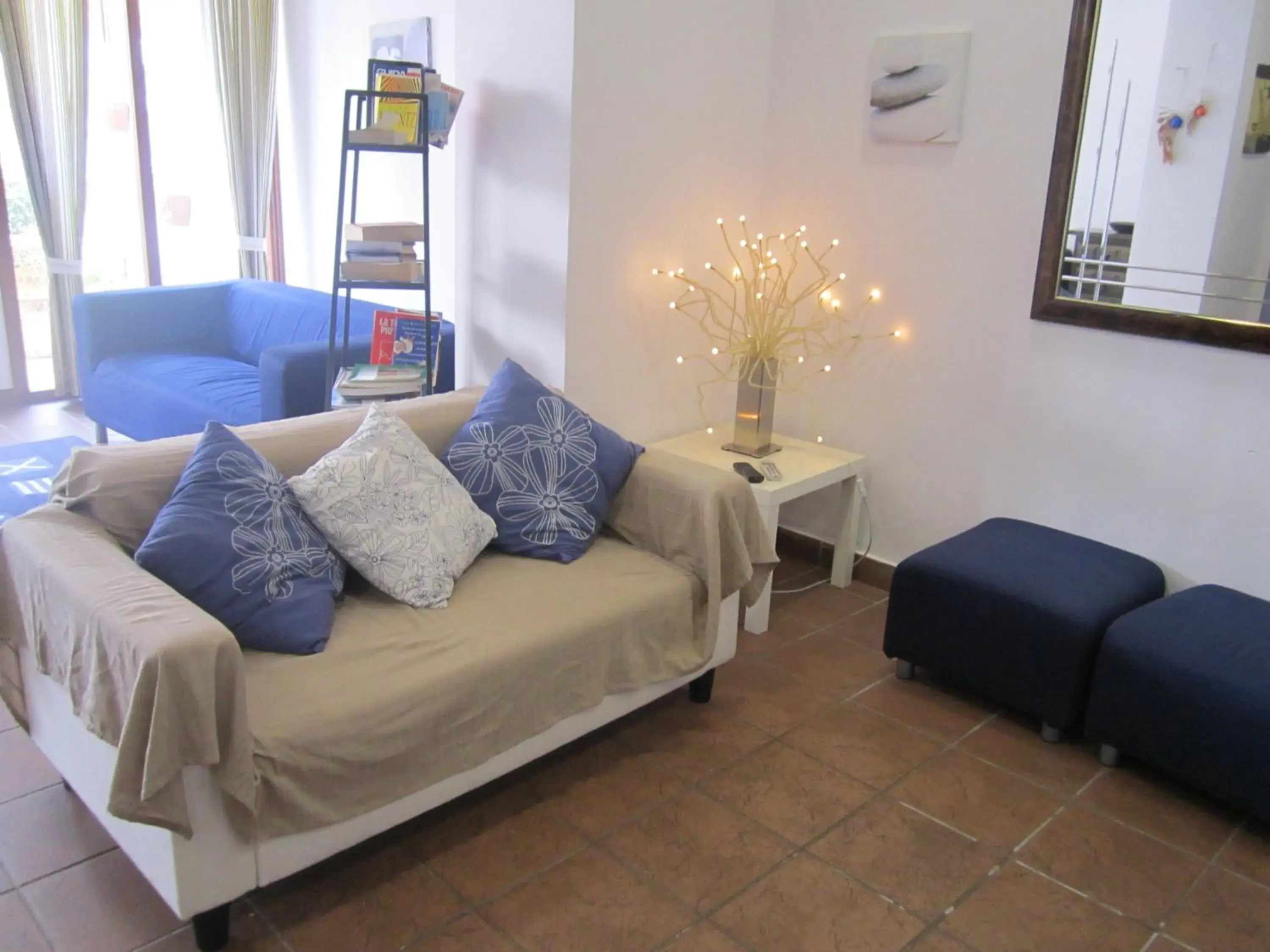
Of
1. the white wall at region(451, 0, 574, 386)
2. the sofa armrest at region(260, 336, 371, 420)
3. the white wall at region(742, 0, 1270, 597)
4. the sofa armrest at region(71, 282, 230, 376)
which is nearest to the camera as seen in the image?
the white wall at region(742, 0, 1270, 597)

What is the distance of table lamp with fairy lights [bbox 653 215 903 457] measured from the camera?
11.0ft

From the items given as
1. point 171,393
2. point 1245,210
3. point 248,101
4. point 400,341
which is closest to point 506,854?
point 400,341

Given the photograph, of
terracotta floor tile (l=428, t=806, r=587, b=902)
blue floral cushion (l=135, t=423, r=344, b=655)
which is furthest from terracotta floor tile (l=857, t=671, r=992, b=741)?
blue floral cushion (l=135, t=423, r=344, b=655)

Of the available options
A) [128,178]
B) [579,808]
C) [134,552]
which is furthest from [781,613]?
[128,178]

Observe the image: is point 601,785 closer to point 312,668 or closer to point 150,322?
point 312,668

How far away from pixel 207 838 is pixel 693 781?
1.09m

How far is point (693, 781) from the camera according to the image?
2.42 m

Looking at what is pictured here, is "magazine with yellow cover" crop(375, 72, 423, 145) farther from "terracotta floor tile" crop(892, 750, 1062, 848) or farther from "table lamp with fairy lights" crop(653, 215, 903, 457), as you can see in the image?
"terracotta floor tile" crop(892, 750, 1062, 848)

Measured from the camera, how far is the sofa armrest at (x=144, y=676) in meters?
1.60

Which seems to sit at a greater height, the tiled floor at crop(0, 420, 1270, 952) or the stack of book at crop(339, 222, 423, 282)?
the stack of book at crop(339, 222, 423, 282)

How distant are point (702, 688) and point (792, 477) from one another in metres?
0.76

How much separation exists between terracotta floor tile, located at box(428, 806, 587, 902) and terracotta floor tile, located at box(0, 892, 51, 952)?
69 centimetres

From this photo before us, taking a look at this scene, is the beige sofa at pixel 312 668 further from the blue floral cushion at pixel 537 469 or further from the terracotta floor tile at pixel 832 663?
the terracotta floor tile at pixel 832 663

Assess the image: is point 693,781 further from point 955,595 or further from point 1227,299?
point 1227,299
